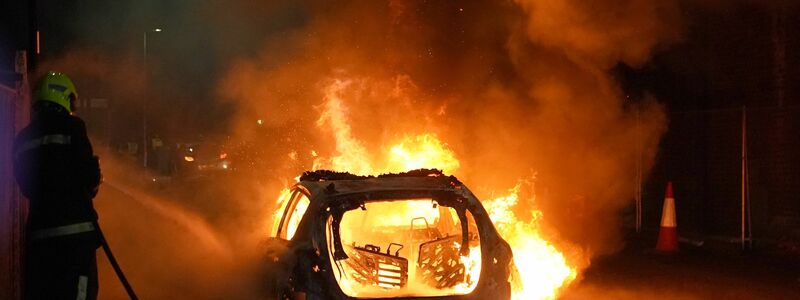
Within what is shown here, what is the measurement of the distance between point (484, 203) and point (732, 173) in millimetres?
6417

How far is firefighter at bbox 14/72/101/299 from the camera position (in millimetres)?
4551

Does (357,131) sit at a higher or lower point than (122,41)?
lower

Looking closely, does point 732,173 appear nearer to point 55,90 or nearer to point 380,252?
Answer: point 380,252

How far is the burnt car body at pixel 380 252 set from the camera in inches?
216

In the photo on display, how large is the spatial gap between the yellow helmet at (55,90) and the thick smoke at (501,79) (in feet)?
19.3

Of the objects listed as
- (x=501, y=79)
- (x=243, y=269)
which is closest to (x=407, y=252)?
(x=243, y=269)

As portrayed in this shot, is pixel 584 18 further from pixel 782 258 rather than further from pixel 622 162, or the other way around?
pixel 782 258

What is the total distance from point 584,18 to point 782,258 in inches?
167

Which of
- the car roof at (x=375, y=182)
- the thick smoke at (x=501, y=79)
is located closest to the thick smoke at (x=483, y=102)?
the thick smoke at (x=501, y=79)

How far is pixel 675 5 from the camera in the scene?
12922mm

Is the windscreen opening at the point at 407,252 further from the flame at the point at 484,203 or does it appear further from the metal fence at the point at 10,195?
the metal fence at the point at 10,195

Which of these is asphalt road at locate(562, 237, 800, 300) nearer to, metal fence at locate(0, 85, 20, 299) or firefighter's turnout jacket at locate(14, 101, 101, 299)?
metal fence at locate(0, 85, 20, 299)

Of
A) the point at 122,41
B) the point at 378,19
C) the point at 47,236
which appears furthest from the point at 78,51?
the point at 47,236

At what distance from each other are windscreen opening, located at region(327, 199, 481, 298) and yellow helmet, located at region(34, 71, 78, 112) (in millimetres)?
1771
